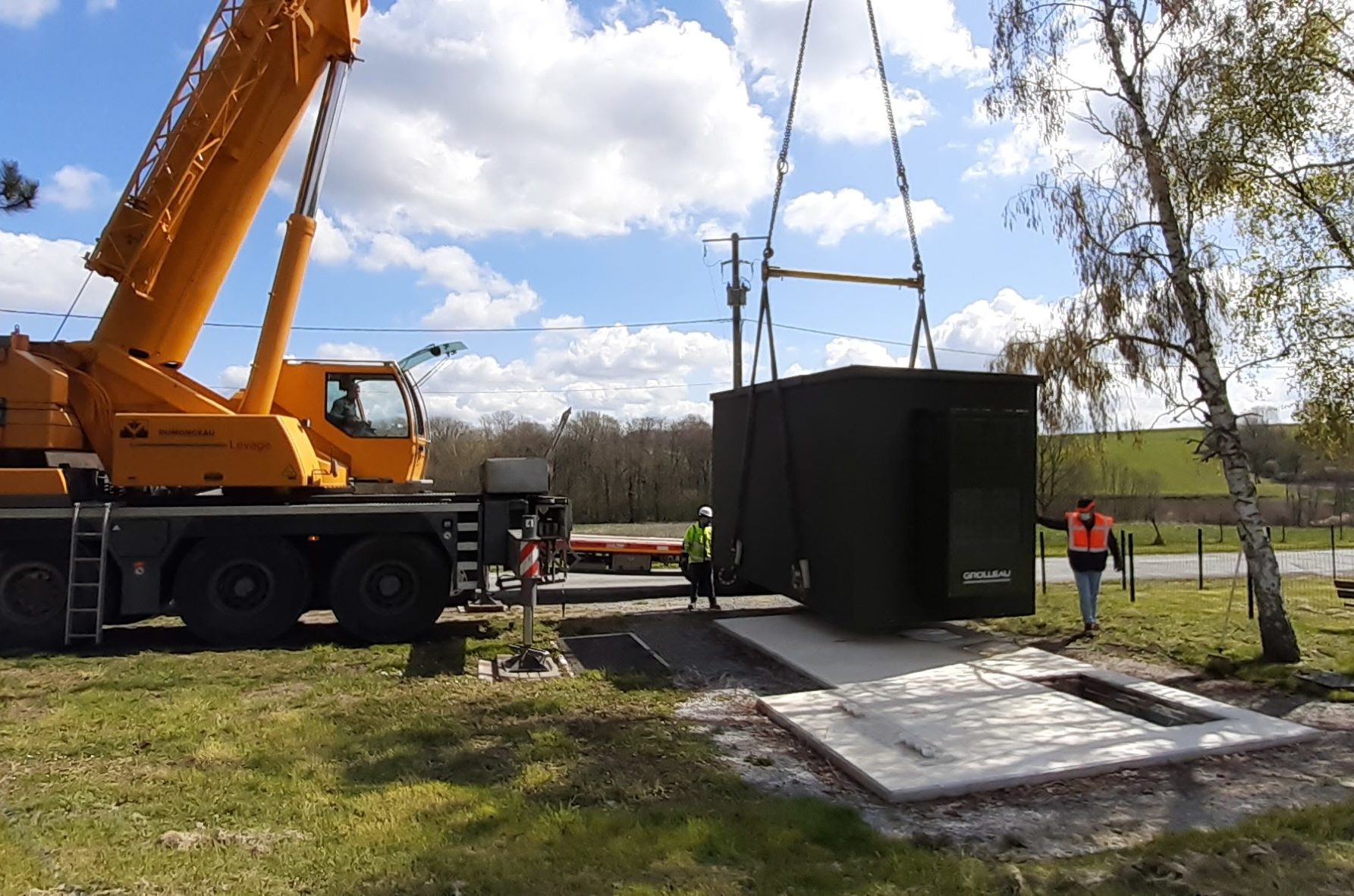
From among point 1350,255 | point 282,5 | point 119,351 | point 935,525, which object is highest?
point 282,5

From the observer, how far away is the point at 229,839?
14.6 feet

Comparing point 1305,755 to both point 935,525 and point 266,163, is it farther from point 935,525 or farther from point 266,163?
point 266,163

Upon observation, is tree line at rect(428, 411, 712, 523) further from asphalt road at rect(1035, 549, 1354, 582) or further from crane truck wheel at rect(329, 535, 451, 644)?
crane truck wheel at rect(329, 535, 451, 644)

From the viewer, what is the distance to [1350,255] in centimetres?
852

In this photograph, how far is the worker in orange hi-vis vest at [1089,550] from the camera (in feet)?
33.4

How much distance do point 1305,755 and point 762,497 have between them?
581cm

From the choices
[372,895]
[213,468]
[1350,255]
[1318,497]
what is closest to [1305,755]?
[1350,255]

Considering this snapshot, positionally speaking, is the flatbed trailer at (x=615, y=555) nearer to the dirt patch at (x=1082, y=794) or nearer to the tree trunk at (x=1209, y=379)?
the tree trunk at (x=1209, y=379)

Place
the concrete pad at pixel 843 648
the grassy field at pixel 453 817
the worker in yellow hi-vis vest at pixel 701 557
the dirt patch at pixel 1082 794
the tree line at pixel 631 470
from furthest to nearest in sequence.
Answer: the tree line at pixel 631 470 < the worker in yellow hi-vis vest at pixel 701 557 < the concrete pad at pixel 843 648 < the dirt patch at pixel 1082 794 < the grassy field at pixel 453 817

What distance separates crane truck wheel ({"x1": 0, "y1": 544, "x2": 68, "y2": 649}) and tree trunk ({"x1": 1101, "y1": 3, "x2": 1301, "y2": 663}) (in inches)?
448

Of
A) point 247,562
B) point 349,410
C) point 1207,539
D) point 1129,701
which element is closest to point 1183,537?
point 1207,539

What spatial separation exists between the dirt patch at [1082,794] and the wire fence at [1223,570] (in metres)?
3.71

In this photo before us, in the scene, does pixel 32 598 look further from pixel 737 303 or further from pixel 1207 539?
pixel 1207 539

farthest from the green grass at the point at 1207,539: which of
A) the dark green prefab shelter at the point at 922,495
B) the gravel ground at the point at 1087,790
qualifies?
the gravel ground at the point at 1087,790
